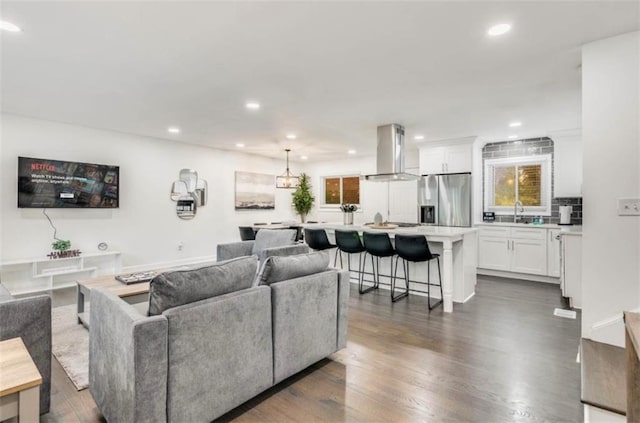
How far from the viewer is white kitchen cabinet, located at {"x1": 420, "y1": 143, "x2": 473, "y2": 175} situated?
6027 millimetres

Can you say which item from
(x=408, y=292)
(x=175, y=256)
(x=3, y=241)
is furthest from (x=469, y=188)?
(x=3, y=241)

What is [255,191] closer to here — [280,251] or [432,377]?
[280,251]

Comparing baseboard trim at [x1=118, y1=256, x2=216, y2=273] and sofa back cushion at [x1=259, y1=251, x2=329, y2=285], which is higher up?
sofa back cushion at [x1=259, y1=251, x2=329, y2=285]

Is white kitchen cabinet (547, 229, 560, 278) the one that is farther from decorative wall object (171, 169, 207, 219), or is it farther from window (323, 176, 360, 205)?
decorative wall object (171, 169, 207, 219)

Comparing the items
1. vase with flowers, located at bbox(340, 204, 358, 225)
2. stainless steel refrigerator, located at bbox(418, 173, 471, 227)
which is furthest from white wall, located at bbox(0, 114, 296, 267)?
stainless steel refrigerator, located at bbox(418, 173, 471, 227)

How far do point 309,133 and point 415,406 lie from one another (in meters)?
4.50

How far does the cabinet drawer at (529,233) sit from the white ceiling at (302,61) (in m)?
1.70

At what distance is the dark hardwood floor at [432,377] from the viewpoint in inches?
77.2

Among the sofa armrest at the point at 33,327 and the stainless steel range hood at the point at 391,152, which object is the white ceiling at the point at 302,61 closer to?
the stainless steel range hood at the point at 391,152

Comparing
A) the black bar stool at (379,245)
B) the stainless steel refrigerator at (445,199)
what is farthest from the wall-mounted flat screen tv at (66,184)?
the stainless steel refrigerator at (445,199)

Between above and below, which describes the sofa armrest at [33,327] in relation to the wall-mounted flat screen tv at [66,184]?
below

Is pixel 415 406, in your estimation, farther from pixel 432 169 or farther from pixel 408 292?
pixel 432 169

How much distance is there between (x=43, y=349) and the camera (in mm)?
1866

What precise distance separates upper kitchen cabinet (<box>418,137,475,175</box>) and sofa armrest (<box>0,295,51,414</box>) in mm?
6122
